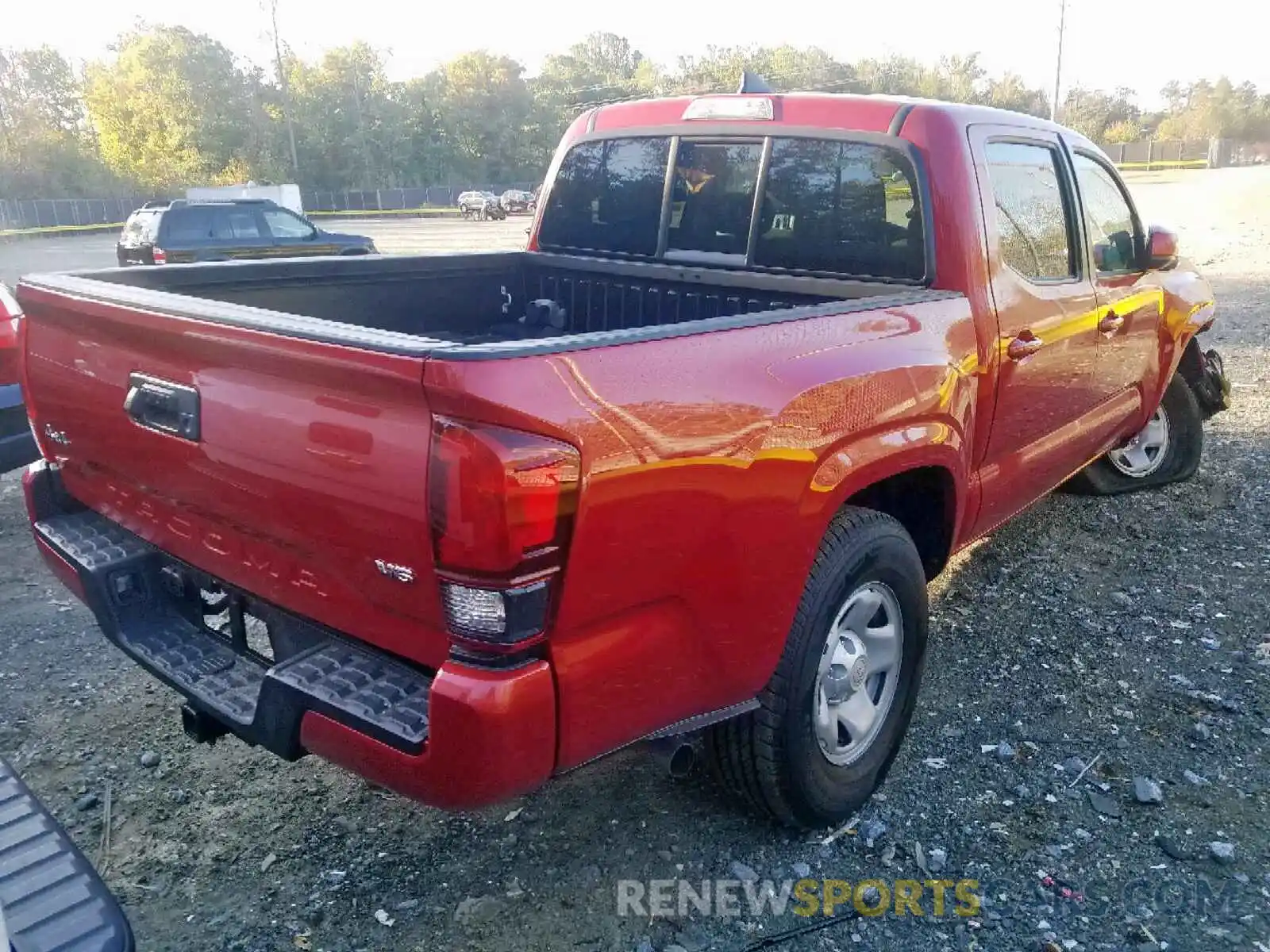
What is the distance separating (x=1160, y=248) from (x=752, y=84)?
6.59 feet

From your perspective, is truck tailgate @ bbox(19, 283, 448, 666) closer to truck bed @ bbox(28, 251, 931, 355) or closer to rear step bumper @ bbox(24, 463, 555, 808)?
rear step bumper @ bbox(24, 463, 555, 808)

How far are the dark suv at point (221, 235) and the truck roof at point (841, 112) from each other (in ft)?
40.2

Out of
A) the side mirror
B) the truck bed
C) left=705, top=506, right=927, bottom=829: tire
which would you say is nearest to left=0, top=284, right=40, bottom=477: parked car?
the truck bed

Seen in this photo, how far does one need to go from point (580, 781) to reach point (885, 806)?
0.95 meters

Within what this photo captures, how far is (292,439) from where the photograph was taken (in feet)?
7.13

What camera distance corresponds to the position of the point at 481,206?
46062mm

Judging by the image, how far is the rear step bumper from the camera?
1993 millimetres

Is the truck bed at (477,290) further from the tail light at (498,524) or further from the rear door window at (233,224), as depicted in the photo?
the rear door window at (233,224)

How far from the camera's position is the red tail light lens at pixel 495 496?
188 cm

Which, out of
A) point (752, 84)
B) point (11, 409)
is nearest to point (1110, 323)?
point (752, 84)

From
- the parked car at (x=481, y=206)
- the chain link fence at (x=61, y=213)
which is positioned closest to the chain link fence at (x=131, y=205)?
the chain link fence at (x=61, y=213)

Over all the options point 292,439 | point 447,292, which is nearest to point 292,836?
point 292,439

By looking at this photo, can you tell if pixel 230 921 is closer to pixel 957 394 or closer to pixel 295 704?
pixel 295 704

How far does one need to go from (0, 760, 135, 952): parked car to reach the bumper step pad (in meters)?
0.48
